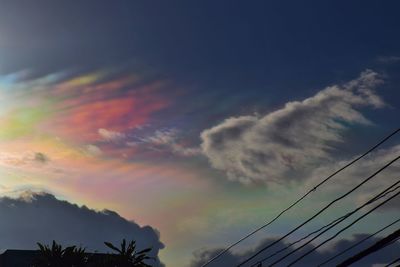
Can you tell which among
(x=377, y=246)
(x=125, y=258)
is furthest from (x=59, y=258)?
(x=377, y=246)

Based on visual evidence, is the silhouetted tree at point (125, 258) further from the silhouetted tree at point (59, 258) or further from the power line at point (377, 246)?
the power line at point (377, 246)

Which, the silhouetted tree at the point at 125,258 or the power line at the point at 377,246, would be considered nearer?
the power line at the point at 377,246

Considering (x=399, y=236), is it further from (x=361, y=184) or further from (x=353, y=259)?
(x=361, y=184)

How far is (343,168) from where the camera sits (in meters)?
12.7

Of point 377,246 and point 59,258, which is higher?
point 59,258

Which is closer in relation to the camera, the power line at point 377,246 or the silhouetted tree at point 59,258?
the power line at point 377,246

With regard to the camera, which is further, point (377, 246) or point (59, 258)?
point (59, 258)

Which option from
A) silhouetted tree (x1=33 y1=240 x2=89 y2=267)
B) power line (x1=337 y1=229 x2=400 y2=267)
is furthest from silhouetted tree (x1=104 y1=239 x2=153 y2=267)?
power line (x1=337 y1=229 x2=400 y2=267)

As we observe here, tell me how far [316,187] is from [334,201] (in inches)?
75.3

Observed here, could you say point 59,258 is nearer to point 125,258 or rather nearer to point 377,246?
point 125,258

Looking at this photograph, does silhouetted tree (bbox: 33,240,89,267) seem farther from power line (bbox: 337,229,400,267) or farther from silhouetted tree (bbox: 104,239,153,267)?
power line (bbox: 337,229,400,267)

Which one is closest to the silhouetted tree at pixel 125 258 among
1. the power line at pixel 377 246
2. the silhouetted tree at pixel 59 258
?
the silhouetted tree at pixel 59 258

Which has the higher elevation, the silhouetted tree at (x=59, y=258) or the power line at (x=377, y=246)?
the silhouetted tree at (x=59, y=258)

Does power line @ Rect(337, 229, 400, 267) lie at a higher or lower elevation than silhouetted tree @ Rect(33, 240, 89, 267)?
lower
